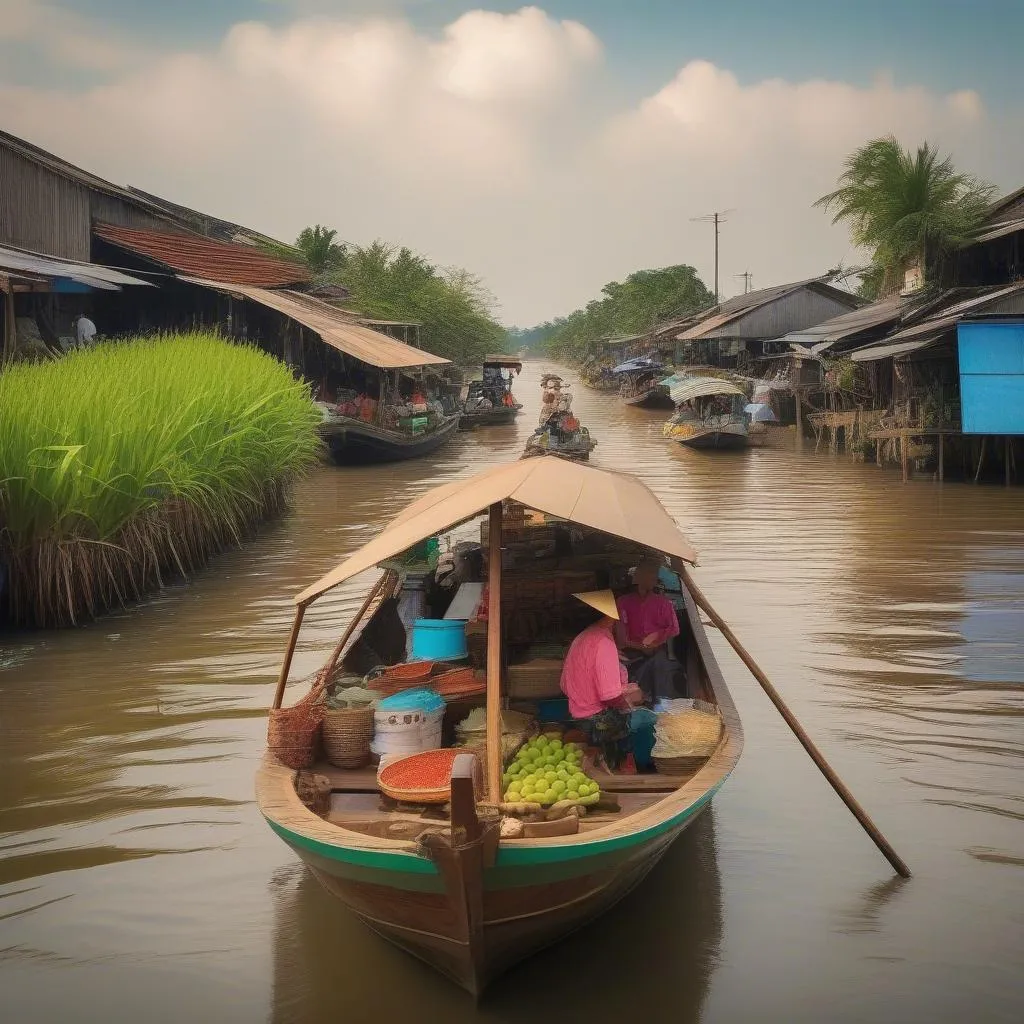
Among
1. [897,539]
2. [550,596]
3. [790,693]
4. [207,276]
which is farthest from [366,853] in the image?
[207,276]

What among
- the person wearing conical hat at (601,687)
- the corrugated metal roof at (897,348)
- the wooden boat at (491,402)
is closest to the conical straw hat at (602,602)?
the person wearing conical hat at (601,687)

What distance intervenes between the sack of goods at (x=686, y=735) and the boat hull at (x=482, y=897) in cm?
66

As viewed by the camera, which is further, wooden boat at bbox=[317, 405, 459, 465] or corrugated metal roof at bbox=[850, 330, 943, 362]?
wooden boat at bbox=[317, 405, 459, 465]

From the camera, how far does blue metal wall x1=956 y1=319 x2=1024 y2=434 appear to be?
1570cm

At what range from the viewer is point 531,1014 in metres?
3.85

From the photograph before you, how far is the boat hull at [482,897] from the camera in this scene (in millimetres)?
3461

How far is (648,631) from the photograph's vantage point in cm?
569

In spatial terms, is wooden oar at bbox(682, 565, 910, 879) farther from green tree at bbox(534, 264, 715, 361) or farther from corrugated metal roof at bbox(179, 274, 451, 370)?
green tree at bbox(534, 264, 715, 361)

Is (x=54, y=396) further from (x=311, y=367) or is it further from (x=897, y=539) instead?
(x=311, y=367)

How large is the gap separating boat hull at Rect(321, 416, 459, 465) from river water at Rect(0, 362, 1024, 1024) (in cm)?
1013

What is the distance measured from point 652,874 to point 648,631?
1.27 m

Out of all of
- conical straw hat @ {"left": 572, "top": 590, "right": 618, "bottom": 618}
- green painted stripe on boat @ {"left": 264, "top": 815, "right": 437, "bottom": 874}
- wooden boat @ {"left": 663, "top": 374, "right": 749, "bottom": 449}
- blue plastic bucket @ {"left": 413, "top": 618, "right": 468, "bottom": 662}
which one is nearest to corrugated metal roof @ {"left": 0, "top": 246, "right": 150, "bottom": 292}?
blue plastic bucket @ {"left": 413, "top": 618, "right": 468, "bottom": 662}

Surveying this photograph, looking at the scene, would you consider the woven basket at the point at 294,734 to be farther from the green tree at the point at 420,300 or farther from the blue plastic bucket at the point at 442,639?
the green tree at the point at 420,300

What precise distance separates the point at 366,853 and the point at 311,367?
19756mm
